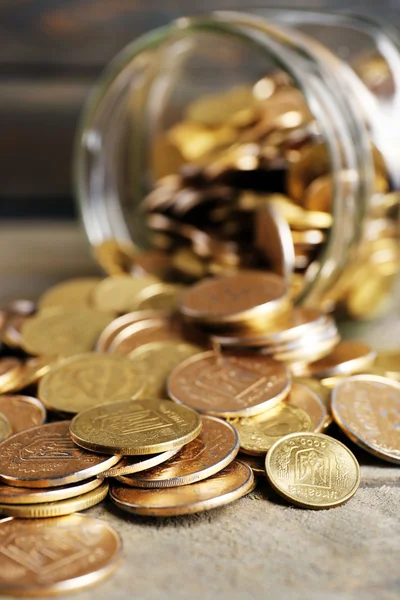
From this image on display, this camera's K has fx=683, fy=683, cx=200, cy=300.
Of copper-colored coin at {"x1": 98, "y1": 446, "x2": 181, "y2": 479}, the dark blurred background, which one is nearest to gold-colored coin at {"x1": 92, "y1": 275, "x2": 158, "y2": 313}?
copper-colored coin at {"x1": 98, "y1": 446, "x2": 181, "y2": 479}

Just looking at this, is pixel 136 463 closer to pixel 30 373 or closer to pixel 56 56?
pixel 30 373

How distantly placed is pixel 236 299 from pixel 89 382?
24 centimetres

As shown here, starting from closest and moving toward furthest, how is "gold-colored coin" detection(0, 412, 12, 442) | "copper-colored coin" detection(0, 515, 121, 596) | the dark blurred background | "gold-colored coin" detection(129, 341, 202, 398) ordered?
"copper-colored coin" detection(0, 515, 121, 596)
"gold-colored coin" detection(0, 412, 12, 442)
"gold-colored coin" detection(129, 341, 202, 398)
the dark blurred background

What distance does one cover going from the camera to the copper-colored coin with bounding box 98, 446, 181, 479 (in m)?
0.69

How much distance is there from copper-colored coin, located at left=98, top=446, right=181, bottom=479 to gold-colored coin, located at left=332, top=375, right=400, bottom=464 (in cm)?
22

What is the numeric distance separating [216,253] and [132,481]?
567 millimetres

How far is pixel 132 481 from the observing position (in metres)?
0.70

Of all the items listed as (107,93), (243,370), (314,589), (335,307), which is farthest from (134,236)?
(314,589)

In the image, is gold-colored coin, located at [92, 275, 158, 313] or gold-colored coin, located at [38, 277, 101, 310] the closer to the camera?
gold-colored coin, located at [92, 275, 158, 313]

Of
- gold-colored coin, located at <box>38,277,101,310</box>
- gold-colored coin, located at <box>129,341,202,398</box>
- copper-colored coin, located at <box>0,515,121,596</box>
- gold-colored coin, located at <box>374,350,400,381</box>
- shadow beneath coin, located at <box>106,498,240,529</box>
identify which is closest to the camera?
copper-colored coin, located at <box>0,515,121,596</box>

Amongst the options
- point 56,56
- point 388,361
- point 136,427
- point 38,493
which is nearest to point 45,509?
point 38,493

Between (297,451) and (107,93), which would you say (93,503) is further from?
(107,93)

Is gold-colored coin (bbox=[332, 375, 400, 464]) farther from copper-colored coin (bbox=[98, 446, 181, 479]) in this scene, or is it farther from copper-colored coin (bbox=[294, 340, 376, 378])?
copper-colored coin (bbox=[98, 446, 181, 479])

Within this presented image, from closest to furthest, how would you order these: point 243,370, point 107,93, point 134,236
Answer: point 243,370 → point 107,93 → point 134,236
